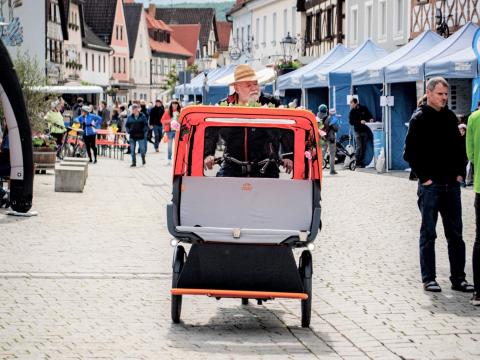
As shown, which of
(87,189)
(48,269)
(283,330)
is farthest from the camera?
(87,189)

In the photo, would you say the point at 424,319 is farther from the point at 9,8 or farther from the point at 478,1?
the point at 9,8

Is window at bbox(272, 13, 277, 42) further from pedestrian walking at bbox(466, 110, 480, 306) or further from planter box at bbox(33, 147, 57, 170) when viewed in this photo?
pedestrian walking at bbox(466, 110, 480, 306)

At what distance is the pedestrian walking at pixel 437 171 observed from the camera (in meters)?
10.2

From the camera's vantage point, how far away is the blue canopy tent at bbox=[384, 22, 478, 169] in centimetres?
2573

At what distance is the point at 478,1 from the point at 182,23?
411 ft

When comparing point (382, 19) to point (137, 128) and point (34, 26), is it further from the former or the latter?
point (34, 26)

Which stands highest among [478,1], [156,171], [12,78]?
[478,1]

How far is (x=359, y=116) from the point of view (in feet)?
101

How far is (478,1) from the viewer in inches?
1272

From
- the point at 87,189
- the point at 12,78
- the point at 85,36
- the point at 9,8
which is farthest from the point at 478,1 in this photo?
the point at 85,36

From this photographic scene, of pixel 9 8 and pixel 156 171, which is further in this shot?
pixel 9 8

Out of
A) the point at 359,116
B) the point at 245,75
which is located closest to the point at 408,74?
the point at 359,116

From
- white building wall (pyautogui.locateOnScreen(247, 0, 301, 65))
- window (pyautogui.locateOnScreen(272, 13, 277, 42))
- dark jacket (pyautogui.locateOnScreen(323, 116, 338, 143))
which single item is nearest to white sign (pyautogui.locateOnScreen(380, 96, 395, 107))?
dark jacket (pyautogui.locateOnScreen(323, 116, 338, 143))

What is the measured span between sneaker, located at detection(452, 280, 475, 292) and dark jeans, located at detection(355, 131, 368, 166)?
827 inches
